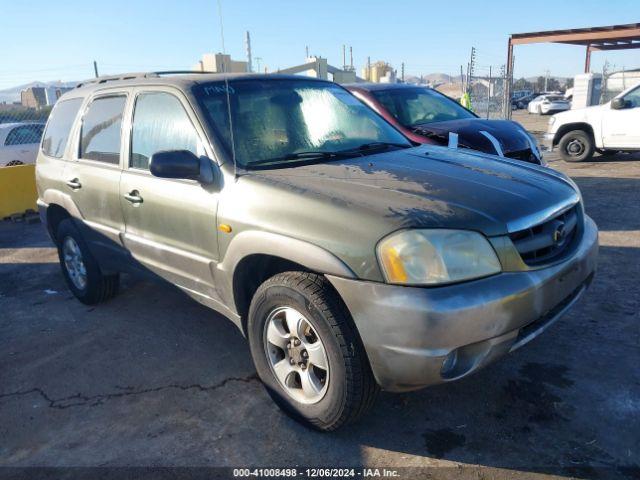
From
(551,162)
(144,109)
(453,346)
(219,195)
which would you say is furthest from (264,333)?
(551,162)

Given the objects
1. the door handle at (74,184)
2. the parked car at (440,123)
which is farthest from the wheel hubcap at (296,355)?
the parked car at (440,123)

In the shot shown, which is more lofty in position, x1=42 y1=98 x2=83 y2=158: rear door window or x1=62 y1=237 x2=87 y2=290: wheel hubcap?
x1=42 y1=98 x2=83 y2=158: rear door window

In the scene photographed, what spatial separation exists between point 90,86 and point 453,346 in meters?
3.80

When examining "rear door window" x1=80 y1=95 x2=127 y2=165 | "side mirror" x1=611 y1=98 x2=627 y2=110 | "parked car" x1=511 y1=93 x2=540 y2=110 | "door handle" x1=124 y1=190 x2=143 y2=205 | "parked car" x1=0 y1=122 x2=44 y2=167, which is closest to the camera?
"door handle" x1=124 y1=190 x2=143 y2=205

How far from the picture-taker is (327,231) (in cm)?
242

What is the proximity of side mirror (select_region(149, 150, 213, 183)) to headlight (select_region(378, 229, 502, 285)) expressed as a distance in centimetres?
122

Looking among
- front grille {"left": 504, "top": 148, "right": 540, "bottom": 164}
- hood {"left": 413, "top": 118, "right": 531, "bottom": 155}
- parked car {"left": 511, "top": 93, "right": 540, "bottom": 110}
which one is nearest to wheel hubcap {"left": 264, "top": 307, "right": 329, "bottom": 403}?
hood {"left": 413, "top": 118, "right": 531, "bottom": 155}

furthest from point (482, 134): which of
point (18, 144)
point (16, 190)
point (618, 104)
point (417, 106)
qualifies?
point (18, 144)

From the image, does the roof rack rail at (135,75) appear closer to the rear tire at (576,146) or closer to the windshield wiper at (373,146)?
the windshield wiper at (373,146)

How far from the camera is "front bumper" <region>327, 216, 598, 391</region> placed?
2197 millimetres

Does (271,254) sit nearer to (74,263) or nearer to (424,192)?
(424,192)

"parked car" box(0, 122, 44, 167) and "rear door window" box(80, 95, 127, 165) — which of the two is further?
"parked car" box(0, 122, 44, 167)

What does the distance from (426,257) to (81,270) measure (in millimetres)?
3547

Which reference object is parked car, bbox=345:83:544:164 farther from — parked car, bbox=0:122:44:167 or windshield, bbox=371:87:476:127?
parked car, bbox=0:122:44:167
